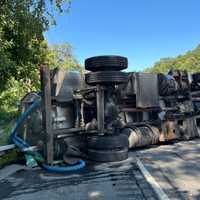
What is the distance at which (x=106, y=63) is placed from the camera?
609 cm

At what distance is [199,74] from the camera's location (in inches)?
359

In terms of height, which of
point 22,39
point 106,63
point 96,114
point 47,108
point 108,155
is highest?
point 22,39

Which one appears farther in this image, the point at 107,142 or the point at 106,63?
the point at 106,63

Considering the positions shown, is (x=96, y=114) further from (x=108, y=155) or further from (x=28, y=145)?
(x=28, y=145)

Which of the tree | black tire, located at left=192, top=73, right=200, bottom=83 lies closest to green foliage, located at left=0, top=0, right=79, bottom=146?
the tree

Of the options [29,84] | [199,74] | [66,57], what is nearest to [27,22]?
[29,84]

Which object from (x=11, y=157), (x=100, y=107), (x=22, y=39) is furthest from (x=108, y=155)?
(x=22, y=39)

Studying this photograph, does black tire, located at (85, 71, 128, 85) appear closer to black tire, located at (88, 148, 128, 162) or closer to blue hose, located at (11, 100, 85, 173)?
blue hose, located at (11, 100, 85, 173)

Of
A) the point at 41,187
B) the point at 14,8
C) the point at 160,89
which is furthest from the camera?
the point at 14,8

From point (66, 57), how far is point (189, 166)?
117 ft

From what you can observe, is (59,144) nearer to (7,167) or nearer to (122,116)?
(7,167)

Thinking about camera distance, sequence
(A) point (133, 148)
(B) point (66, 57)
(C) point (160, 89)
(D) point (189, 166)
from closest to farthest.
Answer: (D) point (189, 166)
(A) point (133, 148)
(C) point (160, 89)
(B) point (66, 57)

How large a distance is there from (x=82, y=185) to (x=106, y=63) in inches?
111

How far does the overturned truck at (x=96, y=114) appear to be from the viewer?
18.6ft
